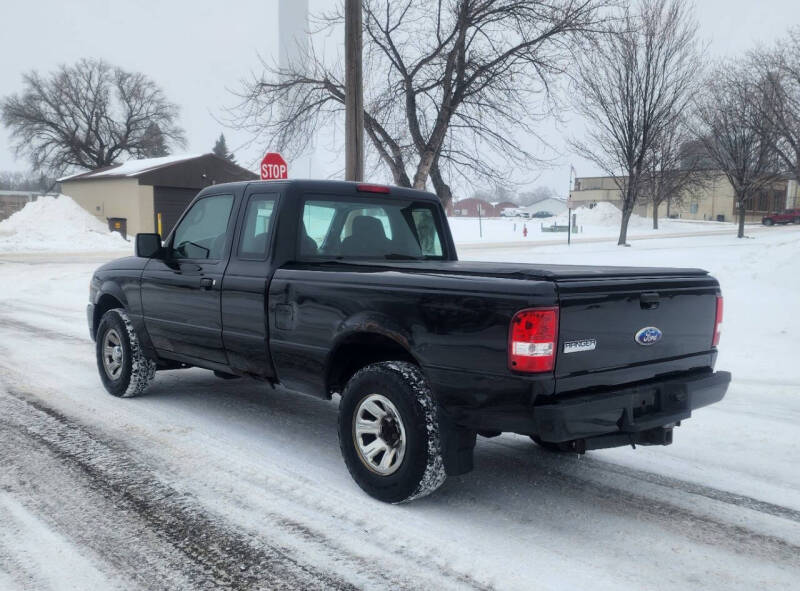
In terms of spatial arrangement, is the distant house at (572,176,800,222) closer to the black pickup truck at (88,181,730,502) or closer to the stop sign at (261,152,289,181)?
the stop sign at (261,152,289,181)

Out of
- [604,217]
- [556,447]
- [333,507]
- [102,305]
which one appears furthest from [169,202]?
[604,217]

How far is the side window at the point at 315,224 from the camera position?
495cm

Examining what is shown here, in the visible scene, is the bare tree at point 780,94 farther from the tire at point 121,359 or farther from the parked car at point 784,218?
the parked car at point 784,218

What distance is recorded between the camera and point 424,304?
3.71 meters

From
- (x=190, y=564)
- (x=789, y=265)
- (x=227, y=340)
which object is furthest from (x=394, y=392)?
(x=789, y=265)

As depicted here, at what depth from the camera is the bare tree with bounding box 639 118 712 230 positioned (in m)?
29.6

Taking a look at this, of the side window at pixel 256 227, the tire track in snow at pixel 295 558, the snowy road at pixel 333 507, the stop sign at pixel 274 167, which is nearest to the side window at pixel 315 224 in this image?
the side window at pixel 256 227

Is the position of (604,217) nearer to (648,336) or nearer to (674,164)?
(674,164)

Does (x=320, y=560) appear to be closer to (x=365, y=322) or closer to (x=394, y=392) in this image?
(x=394, y=392)

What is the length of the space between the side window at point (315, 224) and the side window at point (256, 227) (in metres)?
0.25

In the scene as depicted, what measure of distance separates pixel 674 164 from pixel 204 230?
116 feet

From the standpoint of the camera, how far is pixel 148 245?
578 cm

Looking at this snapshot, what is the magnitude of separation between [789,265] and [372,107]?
10328 mm

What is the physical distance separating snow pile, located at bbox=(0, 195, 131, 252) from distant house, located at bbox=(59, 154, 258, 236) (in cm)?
145
